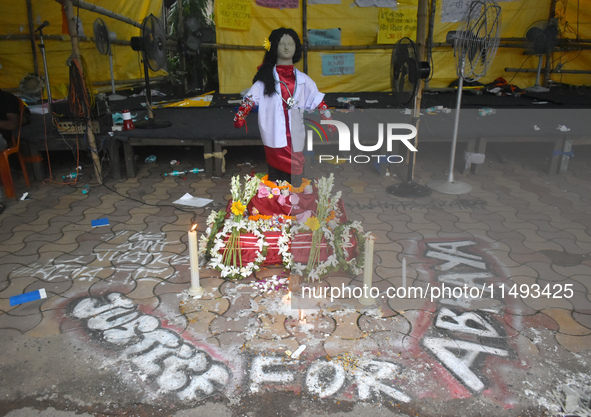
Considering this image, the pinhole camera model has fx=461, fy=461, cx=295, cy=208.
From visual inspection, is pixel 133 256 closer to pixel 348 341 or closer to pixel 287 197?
pixel 287 197

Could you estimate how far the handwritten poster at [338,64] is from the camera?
8211mm

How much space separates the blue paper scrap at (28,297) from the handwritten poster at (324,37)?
6.43 metres

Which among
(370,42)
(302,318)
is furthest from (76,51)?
(370,42)

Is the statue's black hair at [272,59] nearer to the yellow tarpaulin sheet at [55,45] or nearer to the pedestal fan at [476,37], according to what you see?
the pedestal fan at [476,37]

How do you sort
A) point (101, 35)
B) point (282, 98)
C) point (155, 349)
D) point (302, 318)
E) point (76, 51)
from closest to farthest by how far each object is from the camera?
point (155, 349), point (302, 318), point (282, 98), point (76, 51), point (101, 35)

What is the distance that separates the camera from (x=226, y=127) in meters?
5.70

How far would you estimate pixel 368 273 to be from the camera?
2.86 metres

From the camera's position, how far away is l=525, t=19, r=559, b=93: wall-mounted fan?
24.8 feet

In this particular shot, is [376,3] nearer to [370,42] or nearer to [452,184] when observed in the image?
[370,42]

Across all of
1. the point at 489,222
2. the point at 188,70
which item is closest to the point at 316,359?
the point at 489,222

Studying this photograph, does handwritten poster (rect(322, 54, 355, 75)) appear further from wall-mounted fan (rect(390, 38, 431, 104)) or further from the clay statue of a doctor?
the clay statue of a doctor

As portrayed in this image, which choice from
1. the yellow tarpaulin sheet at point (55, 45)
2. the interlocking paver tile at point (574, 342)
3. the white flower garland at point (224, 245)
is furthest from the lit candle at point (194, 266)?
the yellow tarpaulin sheet at point (55, 45)

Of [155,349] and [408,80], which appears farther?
[408,80]

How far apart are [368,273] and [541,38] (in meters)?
6.71
